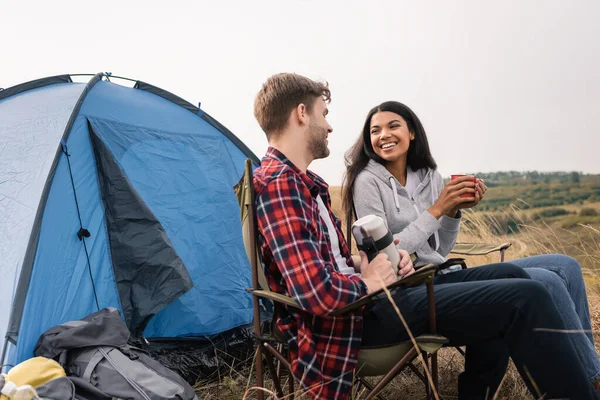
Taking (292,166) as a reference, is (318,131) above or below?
above

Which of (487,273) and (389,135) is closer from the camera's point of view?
(487,273)

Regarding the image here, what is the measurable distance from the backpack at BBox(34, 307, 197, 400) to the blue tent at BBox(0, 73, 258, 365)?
0.55 feet

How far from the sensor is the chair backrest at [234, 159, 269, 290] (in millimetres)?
1842

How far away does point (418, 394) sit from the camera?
8.41ft

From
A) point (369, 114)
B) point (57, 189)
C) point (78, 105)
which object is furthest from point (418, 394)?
point (78, 105)

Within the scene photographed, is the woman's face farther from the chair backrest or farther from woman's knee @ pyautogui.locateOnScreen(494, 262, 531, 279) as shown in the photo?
the chair backrest

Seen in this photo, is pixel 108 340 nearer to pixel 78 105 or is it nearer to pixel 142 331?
pixel 142 331

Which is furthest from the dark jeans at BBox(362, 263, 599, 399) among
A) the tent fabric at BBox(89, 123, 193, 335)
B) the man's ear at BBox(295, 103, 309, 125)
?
the tent fabric at BBox(89, 123, 193, 335)

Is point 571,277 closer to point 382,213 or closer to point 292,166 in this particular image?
point 382,213

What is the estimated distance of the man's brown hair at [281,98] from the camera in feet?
6.54

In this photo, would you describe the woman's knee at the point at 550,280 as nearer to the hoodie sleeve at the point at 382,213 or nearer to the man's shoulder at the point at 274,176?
the hoodie sleeve at the point at 382,213

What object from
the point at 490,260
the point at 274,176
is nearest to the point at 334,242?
the point at 274,176

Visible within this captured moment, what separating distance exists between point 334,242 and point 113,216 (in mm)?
1380

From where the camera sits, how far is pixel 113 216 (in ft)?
9.72
